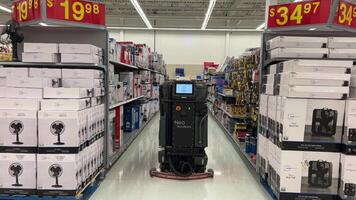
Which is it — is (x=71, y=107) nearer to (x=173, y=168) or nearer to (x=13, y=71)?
(x=13, y=71)

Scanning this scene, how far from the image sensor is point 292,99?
2.49 metres

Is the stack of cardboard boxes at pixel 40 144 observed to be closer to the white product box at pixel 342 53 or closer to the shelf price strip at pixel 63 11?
the shelf price strip at pixel 63 11

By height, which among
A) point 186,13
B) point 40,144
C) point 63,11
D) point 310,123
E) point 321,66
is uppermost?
point 186,13

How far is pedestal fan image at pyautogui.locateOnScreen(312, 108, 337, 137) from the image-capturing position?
2.56m

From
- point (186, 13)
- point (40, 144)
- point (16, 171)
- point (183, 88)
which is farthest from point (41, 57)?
point (186, 13)

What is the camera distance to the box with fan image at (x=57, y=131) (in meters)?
2.54

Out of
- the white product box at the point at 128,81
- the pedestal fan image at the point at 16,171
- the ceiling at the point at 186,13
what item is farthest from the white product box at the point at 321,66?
the ceiling at the point at 186,13

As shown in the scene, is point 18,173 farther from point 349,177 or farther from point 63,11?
point 349,177

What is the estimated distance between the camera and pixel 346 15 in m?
3.39

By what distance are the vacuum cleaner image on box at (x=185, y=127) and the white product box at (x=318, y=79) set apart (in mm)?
1391

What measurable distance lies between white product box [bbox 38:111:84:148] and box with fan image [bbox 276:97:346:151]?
1836mm

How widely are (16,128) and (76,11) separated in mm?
1454

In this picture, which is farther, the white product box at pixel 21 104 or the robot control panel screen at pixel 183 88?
the robot control panel screen at pixel 183 88

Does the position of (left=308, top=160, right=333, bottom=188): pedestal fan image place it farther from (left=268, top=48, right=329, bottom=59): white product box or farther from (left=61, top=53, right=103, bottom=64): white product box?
(left=61, top=53, right=103, bottom=64): white product box
